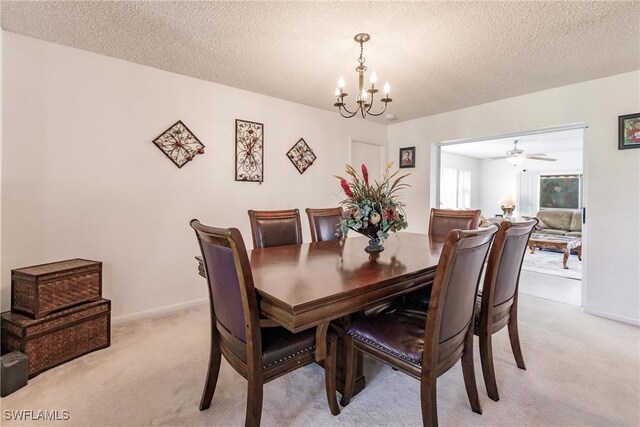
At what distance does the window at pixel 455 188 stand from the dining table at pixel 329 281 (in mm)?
6141

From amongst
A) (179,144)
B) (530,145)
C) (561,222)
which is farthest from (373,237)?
(561,222)

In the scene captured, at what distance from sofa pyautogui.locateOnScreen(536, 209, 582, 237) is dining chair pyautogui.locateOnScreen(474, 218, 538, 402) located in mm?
5256

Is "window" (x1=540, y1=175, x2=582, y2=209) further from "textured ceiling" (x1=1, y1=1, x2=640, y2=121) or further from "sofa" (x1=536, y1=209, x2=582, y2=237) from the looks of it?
"textured ceiling" (x1=1, y1=1, x2=640, y2=121)

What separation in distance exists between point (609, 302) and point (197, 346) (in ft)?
12.4

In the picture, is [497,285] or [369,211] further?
[369,211]

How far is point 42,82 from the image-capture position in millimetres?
2318

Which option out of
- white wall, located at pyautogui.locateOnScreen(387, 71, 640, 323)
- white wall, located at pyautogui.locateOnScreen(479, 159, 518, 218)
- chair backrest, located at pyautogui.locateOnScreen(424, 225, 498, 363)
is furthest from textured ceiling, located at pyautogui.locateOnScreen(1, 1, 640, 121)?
white wall, located at pyautogui.locateOnScreen(479, 159, 518, 218)

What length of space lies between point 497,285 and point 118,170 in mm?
3052

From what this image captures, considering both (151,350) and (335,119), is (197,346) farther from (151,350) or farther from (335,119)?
(335,119)

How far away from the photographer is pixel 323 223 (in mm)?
2730

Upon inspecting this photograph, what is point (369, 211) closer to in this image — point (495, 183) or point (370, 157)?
point (370, 157)

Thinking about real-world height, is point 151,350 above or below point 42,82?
below

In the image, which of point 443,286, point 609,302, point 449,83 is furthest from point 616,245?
point 443,286

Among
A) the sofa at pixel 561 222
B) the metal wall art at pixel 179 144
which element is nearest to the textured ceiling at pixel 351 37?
the metal wall art at pixel 179 144
